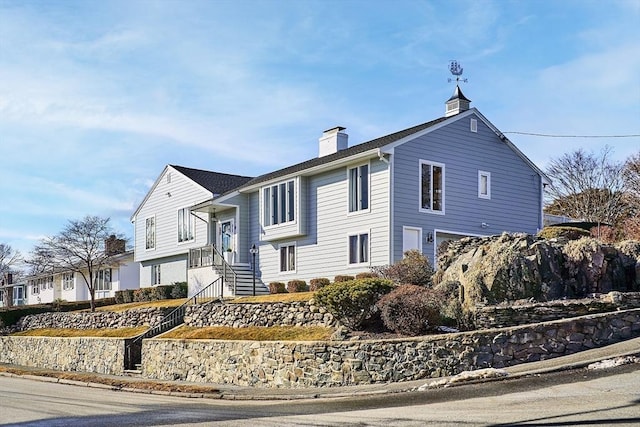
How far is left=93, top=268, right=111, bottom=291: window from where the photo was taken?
5375 centimetres

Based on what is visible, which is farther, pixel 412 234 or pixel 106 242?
pixel 106 242

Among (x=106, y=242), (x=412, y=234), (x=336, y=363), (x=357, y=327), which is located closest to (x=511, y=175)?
(x=412, y=234)

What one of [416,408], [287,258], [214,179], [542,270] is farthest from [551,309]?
[214,179]

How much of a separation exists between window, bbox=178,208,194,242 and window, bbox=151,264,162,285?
12.7ft

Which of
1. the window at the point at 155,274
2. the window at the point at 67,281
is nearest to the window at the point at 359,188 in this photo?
the window at the point at 155,274

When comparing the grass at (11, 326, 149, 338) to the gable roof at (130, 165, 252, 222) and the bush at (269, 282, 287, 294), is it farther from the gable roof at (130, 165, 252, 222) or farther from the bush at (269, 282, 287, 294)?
the gable roof at (130, 165, 252, 222)

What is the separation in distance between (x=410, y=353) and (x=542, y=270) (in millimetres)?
4592

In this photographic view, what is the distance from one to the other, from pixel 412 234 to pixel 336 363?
9913 millimetres

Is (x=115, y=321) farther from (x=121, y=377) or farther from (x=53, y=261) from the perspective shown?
(x=53, y=261)

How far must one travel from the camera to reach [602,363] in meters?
15.0

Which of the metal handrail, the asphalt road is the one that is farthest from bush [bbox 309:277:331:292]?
the asphalt road

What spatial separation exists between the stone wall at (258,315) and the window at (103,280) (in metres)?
26.1

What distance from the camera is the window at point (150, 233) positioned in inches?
1729

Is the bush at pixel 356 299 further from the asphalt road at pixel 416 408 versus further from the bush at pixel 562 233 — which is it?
the bush at pixel 562 233
